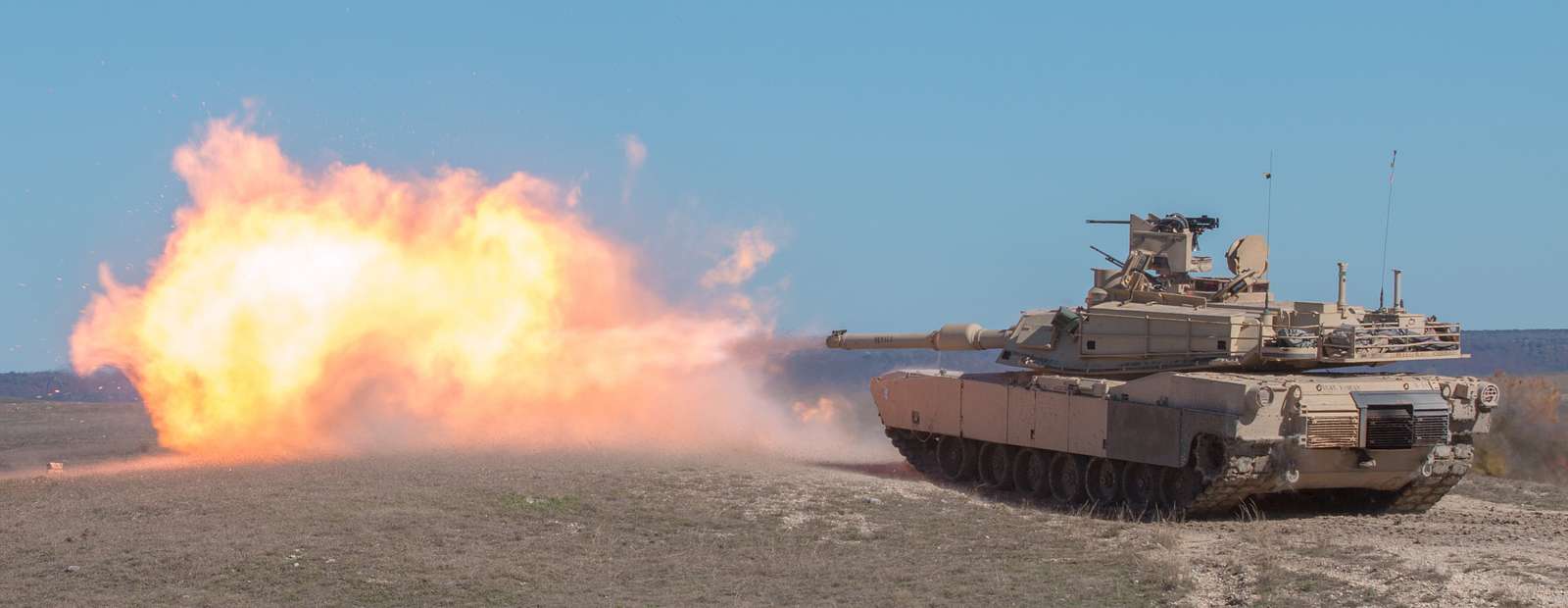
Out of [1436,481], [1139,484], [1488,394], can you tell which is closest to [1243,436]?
[1139,484]

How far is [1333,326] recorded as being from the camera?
23469mm

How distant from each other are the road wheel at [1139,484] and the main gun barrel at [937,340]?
14.7 ft

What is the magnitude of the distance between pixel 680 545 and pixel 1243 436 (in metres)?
6.91

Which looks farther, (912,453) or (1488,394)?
(912,453)

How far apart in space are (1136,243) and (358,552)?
1351cm

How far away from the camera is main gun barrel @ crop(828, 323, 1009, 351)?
28750 mm

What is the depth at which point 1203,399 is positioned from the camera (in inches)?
874

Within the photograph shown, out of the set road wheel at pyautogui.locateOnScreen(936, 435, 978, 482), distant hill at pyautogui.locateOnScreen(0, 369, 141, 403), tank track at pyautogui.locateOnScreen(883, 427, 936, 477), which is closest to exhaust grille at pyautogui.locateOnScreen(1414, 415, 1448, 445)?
road wheel at pyautogui.locateOnScreen(936, 435, 978, 482)

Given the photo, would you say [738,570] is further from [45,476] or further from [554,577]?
[45,476]

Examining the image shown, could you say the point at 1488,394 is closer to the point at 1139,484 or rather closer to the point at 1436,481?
the point at 1436,481

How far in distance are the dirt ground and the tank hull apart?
0.63 metres

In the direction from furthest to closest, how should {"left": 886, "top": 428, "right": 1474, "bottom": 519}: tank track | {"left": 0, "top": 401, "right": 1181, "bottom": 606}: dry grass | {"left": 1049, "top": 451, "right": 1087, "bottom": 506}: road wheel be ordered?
{"left": 1049, "top": 451, "right": 1087, "bottom": 506}: road wheel → {"left": 886, "top": 428, "right": 1474, "bottom": 519}: tank track → {"left": 0, "top": 401, "right": 1181, "bottom": 606}: dry grass

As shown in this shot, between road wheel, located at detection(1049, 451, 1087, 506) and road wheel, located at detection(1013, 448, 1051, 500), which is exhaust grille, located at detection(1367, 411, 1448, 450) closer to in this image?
road wheel, located at detection(1049, 451, 1087, 506)

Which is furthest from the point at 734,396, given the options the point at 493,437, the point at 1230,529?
the point at 1230,529
